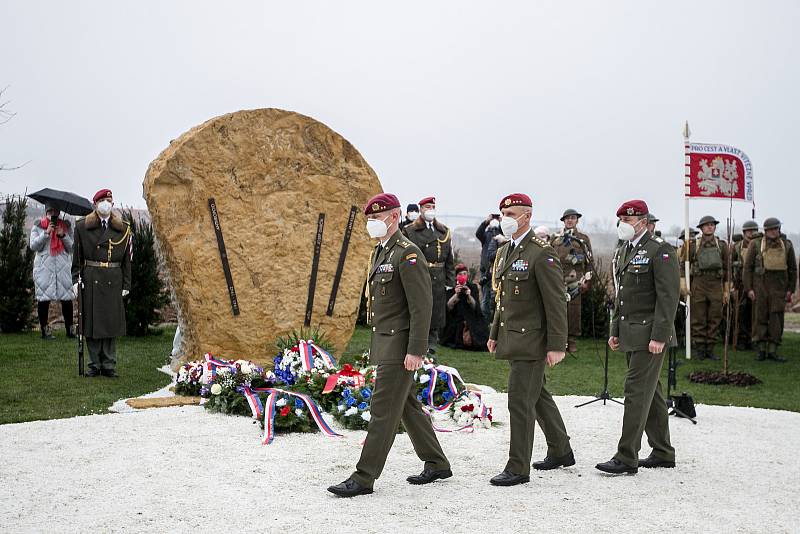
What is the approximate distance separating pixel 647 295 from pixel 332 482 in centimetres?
262

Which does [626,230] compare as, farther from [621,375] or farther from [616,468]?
[621,375]

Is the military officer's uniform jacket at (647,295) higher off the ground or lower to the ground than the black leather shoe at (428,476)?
higher

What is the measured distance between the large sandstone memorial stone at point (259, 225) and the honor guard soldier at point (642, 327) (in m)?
4.30

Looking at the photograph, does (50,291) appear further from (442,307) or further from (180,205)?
(442,307)

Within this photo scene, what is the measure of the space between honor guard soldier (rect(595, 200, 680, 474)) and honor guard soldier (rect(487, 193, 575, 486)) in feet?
2.30

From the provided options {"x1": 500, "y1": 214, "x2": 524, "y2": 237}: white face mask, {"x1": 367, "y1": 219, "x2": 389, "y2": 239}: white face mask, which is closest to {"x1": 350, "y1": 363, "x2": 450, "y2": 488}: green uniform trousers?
{"x1": 367, "y1": 219, "x2": 389, "y2": 239}: white face mask

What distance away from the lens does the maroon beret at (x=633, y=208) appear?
20.4 ft

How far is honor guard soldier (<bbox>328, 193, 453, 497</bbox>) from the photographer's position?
521 centimetres

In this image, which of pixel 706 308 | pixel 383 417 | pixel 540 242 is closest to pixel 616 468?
pixel 540 242

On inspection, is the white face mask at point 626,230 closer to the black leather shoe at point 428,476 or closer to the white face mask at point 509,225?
the white face mask at point 509,225

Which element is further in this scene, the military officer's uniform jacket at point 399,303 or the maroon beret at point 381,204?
the maroon beret at point 381,204

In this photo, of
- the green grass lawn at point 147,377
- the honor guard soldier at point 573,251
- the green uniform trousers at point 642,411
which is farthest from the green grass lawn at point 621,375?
the green uniform trousers at point 642,411

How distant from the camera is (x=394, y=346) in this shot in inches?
209

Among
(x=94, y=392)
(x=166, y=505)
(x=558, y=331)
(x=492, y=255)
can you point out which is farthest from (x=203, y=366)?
(x=492, y=255)
